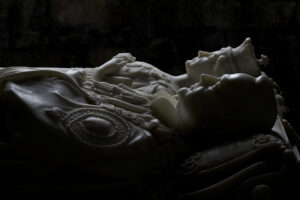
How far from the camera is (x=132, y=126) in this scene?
1932 mm

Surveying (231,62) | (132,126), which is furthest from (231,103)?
(231,62)

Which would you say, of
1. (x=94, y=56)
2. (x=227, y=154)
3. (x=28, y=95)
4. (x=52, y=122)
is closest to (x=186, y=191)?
(x=227, y=154)

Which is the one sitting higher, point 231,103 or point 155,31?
point 231,103

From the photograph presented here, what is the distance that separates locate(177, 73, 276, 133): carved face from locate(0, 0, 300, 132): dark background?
2676 mm

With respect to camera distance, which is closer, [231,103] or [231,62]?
[231,103]

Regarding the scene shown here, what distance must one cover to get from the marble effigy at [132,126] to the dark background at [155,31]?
242cm

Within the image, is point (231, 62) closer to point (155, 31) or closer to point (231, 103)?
point (231, 103)

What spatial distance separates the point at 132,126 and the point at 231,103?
1.38 feet

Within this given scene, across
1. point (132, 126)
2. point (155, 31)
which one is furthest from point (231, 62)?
point (155, 31)

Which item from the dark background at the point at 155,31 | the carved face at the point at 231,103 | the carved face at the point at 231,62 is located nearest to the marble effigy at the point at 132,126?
the carved face at the point at 231,103

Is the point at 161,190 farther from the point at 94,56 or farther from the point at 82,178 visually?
the point at 94,56

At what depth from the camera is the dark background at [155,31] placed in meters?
4.61

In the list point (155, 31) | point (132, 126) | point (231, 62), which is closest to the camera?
point (132, 126)

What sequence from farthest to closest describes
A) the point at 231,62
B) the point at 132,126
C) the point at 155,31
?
1. the point at 155,31
2. the point at 231,62
3. the point at 132,126
